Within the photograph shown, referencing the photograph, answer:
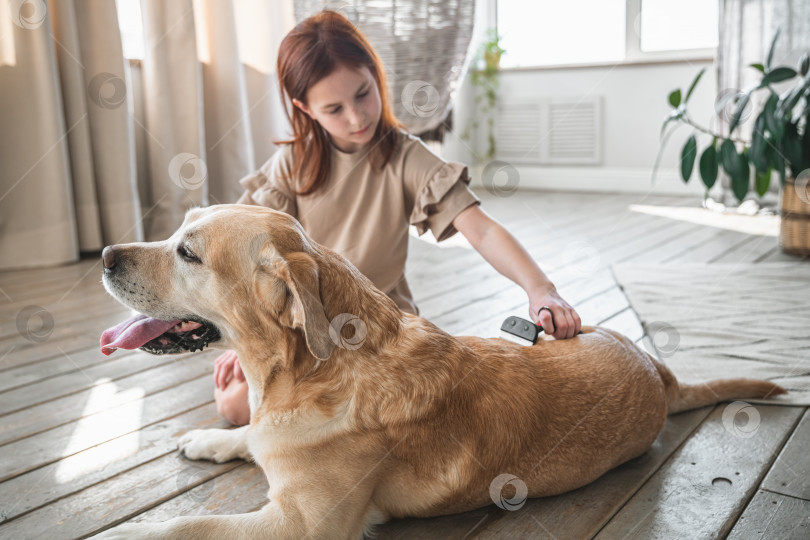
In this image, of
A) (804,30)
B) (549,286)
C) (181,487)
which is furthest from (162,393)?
(804,30)

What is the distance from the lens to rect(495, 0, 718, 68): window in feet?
19.5

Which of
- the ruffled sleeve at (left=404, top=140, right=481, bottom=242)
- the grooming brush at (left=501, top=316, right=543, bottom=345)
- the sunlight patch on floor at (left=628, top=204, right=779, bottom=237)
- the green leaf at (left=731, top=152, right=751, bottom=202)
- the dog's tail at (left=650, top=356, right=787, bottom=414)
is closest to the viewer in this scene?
the grooming brush at (left=501, top=316, right=543, bottom=345)

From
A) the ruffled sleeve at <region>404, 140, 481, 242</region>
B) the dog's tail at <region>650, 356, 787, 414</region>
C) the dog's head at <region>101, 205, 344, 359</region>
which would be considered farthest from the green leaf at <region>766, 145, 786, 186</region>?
the dog's head at <region>101, 205, 344, 359</region>

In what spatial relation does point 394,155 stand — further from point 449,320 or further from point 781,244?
point 781,244

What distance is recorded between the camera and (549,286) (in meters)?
1.74

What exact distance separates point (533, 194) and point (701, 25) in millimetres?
1910

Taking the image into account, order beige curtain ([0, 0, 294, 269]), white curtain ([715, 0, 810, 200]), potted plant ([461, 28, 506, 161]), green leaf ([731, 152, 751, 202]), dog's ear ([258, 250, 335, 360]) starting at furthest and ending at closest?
potted plant ([461, 28, 506, 161])
white curtain ([715, 0, 810, 200])
green leaf ([731, 152, 751, 202])
beige curtain ([0, 0, 294, 269])
dog's ear ([258, 250, 335, 360])

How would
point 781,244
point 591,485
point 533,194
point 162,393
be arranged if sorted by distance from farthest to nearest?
point 533,194
point 781,244
point 162,393
point 591,485

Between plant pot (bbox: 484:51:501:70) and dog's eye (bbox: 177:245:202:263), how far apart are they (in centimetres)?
578

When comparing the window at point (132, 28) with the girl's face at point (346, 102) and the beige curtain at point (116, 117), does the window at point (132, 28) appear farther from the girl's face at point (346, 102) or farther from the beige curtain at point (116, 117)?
the girl's face at point (346, 102)

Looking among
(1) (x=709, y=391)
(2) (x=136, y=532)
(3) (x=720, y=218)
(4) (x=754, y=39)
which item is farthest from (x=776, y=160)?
(2) (x=136, y=532)

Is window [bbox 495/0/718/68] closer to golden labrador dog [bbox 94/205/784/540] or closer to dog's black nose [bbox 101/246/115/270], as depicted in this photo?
golden labrador dog [bbox 94/205/784/540]

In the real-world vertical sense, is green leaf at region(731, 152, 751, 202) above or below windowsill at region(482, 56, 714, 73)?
below

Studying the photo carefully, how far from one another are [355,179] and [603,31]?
4.95 m
